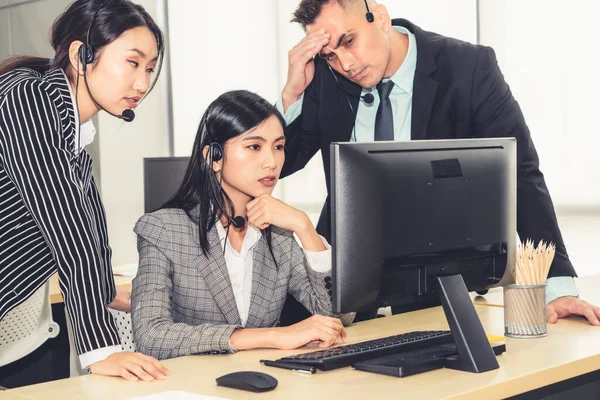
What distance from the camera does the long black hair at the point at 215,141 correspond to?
1.94m

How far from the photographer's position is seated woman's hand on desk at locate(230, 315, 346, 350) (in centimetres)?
160

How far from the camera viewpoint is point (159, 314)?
1.68 m

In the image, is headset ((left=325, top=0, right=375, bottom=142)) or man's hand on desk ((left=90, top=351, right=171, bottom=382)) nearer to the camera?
man's hand on desk ((left=90, top=351, right=171, bottom=382))

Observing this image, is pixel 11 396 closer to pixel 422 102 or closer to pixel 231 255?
pixel 231 255

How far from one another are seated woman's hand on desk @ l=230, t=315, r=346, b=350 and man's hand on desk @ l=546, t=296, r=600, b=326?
0.54 m

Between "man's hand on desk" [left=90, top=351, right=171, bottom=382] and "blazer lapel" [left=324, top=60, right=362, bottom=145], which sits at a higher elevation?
"blazer lapel" [left=324, top=60, right=362, bottom=145]

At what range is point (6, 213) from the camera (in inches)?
60.3

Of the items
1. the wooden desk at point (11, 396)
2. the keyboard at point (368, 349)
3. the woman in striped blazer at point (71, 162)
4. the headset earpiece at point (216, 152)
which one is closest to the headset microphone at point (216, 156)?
the headset earpiece at point (216, 152)

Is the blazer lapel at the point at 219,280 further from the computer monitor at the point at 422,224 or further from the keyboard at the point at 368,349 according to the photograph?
the computer monitor at the point at 422,224

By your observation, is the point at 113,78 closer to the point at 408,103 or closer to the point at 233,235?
the point at 233,235

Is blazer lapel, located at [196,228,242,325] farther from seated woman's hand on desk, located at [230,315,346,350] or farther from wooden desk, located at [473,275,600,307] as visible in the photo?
wooden desk, located at [473,275,600,307]

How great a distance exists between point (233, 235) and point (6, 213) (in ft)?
1.94

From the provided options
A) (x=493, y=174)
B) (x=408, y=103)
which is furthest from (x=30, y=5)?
(x=493, y=174)

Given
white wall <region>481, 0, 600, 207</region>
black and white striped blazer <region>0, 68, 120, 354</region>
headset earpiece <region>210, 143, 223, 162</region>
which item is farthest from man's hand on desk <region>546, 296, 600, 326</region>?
white wall <region>481, 0, 600, 207</region>
